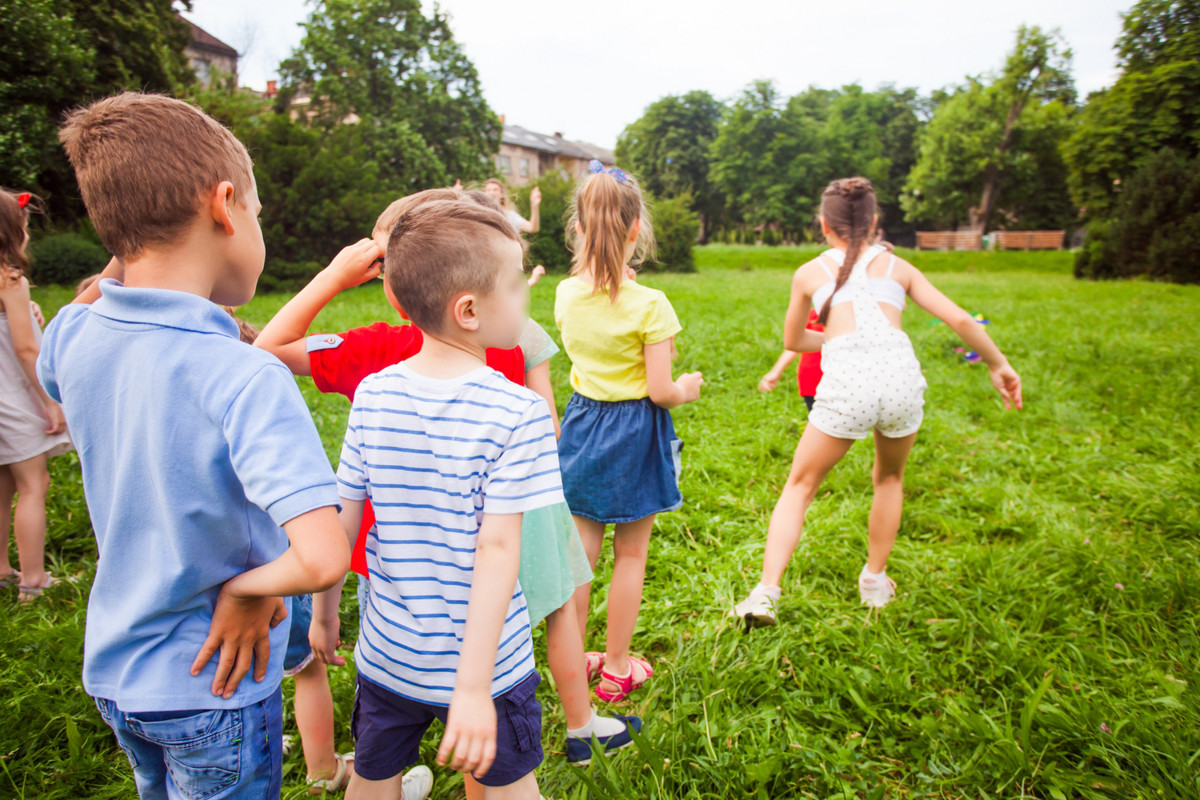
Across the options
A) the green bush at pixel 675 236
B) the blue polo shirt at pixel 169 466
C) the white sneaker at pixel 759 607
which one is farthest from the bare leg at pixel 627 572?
Result: the green bush at pixel 675 236

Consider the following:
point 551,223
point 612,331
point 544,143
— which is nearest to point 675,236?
point 551,223

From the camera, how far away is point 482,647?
1229 mm

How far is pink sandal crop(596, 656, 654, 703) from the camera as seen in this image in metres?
2.57

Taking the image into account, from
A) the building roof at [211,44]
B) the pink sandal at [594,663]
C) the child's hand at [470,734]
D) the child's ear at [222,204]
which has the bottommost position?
the pink sandal at [594,663]

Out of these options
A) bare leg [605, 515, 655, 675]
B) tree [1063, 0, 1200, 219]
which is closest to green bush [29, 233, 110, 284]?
bare leg [605, 515, 655, 675]

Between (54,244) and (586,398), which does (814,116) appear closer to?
(54,244)

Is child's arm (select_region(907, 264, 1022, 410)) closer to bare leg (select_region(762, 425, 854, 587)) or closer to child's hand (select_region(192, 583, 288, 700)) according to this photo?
bare leg (select_region(762, 425, 854, 587))

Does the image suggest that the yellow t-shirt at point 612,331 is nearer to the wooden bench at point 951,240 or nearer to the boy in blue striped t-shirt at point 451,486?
the boy in blue striped t-shirt at point 451,486

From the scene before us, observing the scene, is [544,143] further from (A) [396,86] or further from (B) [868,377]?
(B) [868,377]

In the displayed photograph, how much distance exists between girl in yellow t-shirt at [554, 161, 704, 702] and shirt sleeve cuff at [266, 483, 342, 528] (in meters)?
1.31

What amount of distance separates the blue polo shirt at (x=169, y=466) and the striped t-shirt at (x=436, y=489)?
23cm

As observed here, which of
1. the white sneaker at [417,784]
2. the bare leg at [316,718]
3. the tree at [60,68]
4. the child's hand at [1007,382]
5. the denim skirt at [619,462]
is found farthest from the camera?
the tree at [60,68]

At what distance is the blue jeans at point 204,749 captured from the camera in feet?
3.97

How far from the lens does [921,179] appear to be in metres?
40.8
